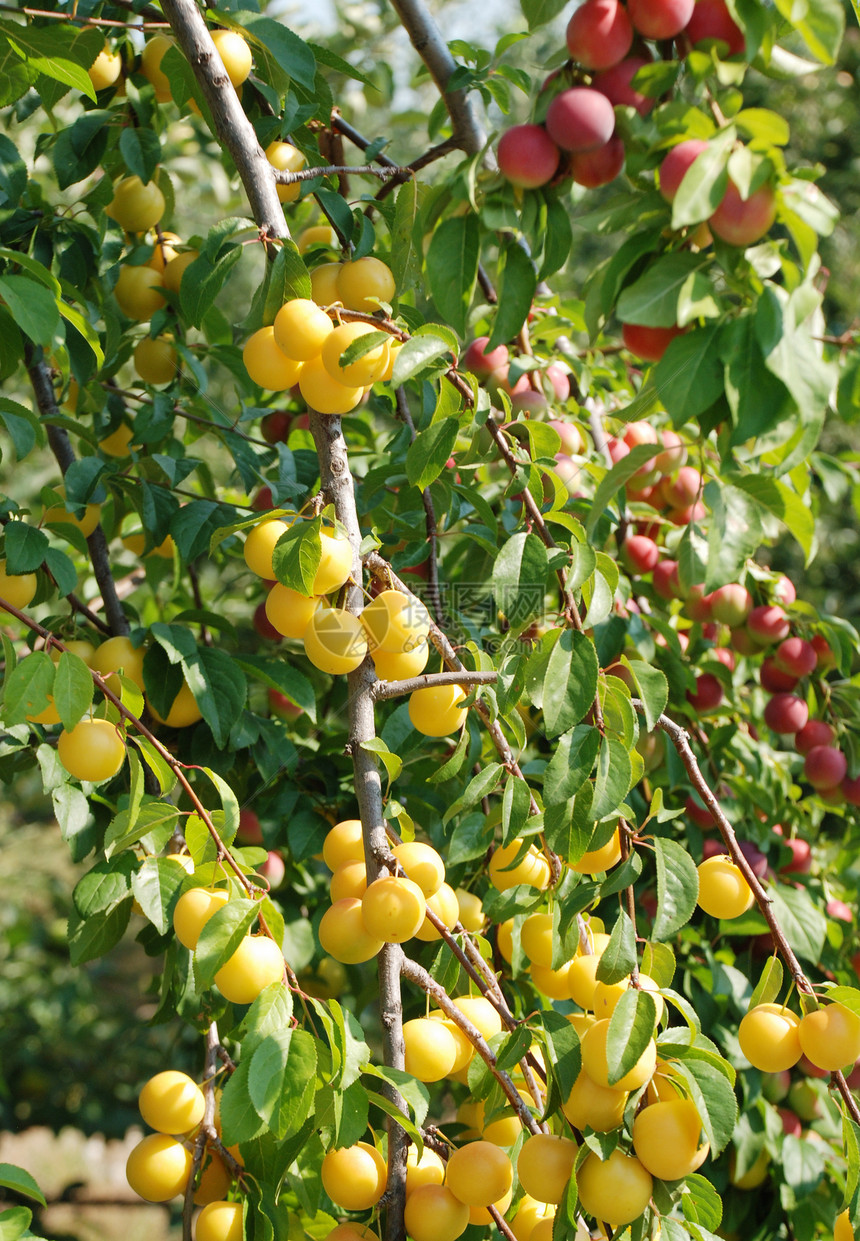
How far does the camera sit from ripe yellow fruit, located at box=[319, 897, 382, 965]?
710mm

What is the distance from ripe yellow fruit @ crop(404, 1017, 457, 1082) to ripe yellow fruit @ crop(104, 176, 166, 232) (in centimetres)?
100

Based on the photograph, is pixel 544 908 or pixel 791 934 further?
pixel 791 934

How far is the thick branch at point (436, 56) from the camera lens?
101 centimetres

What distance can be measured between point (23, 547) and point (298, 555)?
0.32m

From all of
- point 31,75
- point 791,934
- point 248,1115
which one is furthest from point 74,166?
point 791,934

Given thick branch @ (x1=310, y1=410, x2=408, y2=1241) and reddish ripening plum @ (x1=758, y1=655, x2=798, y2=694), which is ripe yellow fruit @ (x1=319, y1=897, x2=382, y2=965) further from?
reddish ripening plum @ (x1=758, y1=655, x2=798, y2=694)

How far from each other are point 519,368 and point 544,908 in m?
0.65

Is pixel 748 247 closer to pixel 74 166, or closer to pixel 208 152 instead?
pixel 74 166

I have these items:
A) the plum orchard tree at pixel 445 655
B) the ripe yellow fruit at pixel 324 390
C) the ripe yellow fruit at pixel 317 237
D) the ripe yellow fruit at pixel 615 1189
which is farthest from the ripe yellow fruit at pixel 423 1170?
the ripe yellow fruit at pixel 317 237

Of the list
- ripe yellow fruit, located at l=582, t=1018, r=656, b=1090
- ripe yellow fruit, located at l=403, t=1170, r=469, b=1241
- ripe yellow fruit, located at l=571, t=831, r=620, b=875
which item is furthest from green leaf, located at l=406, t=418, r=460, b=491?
ripe yellow fruit, located at l=403, t=1170, r=469, b=1241

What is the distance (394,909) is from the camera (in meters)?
0.67

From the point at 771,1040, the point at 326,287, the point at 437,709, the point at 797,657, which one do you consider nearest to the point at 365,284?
the point at 326,287

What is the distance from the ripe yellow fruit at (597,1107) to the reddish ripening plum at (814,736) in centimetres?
80

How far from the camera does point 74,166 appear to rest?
1.12 metres
